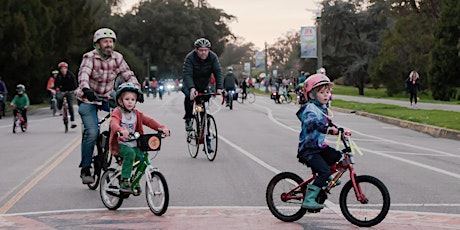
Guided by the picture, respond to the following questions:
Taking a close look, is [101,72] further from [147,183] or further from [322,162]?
[322,162]

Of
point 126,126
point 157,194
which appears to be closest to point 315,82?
point 157,194

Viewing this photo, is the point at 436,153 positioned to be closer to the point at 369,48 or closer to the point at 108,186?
the point at 108,186

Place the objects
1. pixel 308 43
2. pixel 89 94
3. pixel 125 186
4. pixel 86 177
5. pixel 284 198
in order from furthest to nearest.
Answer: pixel 308 43
pixel 86 177
pixel 89 94
pixel 125 186
pixel 284 198

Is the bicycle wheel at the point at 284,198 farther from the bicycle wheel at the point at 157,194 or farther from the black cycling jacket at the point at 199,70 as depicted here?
the black cycling jacket at the point at 199,70

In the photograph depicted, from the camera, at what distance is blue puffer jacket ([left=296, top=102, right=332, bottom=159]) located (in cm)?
711

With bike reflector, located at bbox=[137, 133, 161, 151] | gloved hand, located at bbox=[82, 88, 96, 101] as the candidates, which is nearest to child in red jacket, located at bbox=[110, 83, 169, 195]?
bike reflector, located at bbox=[137, 133, 161, 151]

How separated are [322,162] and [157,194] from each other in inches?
68.6

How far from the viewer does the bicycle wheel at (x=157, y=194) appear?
7.62 metres

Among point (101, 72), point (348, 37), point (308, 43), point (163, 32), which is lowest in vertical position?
point (101, 72)

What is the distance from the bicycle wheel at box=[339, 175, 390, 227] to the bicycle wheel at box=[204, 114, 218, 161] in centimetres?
600

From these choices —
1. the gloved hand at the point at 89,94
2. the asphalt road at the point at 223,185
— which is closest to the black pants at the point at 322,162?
the asphalt road at the point at 223,185

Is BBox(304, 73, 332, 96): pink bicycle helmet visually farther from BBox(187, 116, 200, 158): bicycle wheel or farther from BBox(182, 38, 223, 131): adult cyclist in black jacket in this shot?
BBox(187, 116, 200, 158): bicycle wheel

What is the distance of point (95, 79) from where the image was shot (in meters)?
9.68

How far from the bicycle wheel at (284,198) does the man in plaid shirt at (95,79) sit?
2688mm
